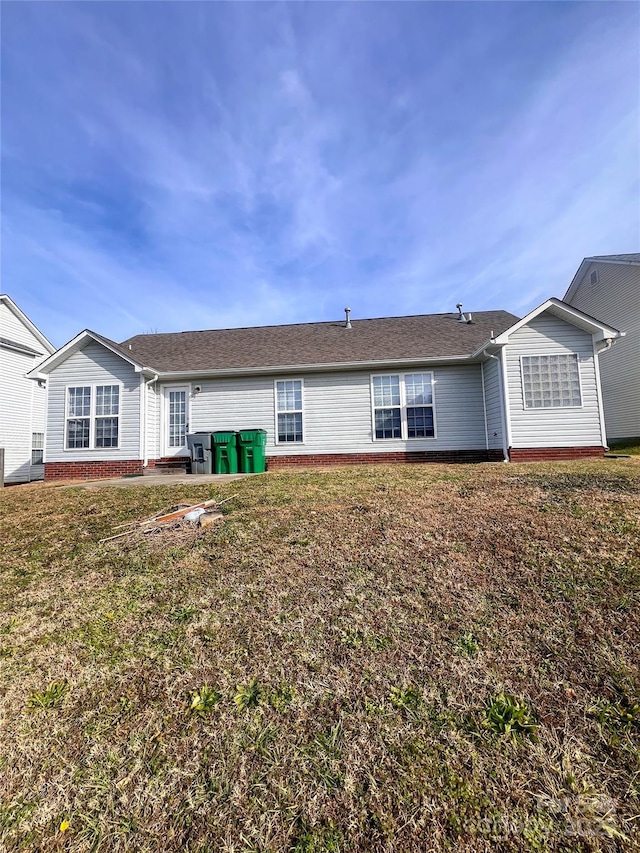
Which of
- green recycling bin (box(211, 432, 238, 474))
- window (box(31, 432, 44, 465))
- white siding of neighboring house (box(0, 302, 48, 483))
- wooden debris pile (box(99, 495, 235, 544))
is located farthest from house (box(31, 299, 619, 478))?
wooden debris pile (box(99, 495, 235, 544))

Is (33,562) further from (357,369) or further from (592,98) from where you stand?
(592,98)

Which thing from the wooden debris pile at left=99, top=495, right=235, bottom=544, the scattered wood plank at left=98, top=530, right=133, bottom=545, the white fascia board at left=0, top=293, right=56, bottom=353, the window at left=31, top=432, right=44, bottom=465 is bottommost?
the scattered wood plank at left=98, top=530, right=133, bottom=545

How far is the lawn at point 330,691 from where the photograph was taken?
1542mm

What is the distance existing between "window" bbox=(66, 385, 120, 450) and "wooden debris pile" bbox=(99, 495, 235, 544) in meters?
7.59

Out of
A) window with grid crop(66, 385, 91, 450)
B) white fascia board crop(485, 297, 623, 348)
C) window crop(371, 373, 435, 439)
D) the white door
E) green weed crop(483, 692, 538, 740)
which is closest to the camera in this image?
green weed crop(483, 692, 538, 740)

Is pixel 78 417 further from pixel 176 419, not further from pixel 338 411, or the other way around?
pixel 338 411

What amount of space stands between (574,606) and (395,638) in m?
1.38

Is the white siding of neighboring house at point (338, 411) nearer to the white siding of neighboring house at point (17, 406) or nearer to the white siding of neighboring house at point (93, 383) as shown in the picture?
the white siding of neighboring house at point (93, 383)

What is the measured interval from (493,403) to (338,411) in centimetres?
447

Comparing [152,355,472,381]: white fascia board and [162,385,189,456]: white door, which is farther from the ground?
[152,355,472,381]: white fascia board

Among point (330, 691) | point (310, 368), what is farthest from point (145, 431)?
point (330, 691)

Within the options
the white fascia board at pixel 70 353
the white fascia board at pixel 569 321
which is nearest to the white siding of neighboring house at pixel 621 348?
the white fascia board at pixel 569 321

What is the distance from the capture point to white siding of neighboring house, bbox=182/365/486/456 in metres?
11.5

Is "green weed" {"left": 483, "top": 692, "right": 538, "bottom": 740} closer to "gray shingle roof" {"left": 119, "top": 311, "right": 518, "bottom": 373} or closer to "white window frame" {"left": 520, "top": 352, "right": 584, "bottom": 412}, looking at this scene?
"white window frame" {"left": 520, "top": 352, "right": 584, "bottom": 412}
